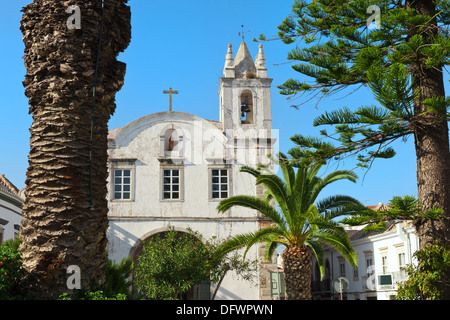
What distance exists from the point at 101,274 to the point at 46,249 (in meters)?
0.76

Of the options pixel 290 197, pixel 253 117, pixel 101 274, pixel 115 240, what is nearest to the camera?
pixel 101 274

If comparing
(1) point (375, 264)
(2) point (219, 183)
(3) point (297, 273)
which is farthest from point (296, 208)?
(1) point (375, 264)

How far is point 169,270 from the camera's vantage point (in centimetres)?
1731

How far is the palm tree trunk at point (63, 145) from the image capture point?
573 cm

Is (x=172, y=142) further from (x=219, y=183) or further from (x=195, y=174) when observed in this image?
(x=219, y=183)

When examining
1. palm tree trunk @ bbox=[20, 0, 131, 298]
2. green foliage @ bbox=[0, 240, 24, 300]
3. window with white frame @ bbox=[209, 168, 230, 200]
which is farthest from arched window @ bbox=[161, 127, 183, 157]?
green foliage @ bbox=[0, 240, 24, 300]

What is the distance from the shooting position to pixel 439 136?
22.8 feet

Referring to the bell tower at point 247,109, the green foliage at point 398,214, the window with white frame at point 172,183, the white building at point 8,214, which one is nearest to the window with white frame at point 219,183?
the bell tower at point 247,109

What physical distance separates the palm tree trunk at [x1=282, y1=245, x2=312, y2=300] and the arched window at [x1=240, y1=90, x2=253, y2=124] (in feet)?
27.6

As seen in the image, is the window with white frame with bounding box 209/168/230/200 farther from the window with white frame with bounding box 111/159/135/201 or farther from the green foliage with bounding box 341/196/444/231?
the green foliage with bounding box 341/196/444/231
